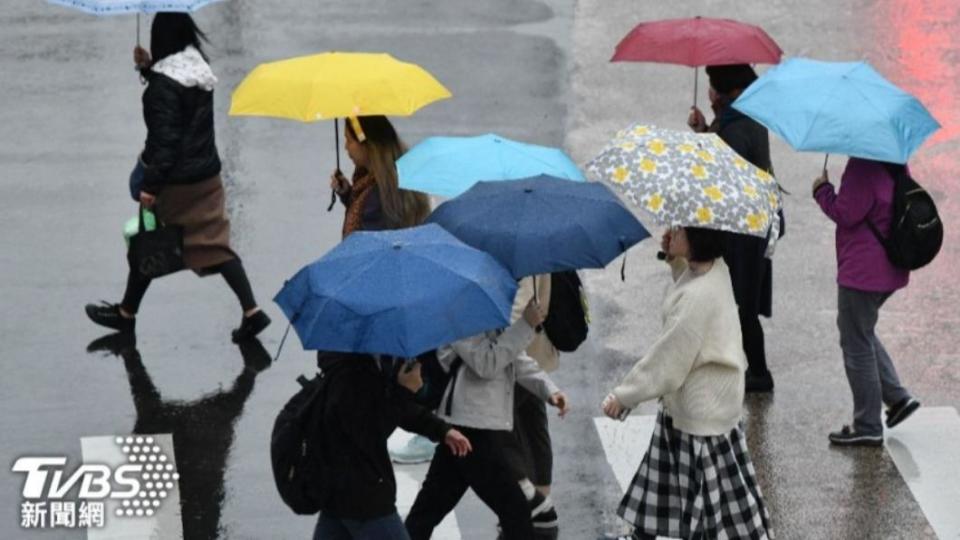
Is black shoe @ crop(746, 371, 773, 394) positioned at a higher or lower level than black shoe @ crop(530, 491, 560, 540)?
lower

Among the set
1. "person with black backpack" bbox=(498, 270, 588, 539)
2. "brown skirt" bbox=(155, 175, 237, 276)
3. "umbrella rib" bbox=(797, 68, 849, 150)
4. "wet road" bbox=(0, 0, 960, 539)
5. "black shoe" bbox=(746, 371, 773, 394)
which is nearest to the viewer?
"person with black backpack" bbox=(498, 270, 588, 539)

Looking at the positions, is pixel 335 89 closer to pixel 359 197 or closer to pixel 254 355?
pixel 359 197

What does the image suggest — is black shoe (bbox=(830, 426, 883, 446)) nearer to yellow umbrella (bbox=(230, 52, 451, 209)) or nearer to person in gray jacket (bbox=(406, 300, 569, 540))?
person in gray jacket (bbox=(406, 300, 569, 540))

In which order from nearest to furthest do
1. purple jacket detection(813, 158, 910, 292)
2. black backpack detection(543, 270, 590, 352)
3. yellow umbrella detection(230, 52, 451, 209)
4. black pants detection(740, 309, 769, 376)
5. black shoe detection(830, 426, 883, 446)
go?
1. black backpack detection(543, 270, 590, 352)
2. yellow umbrella detection(230, 52, 451, 209)
3. purple jacket detection(813, 158, 910, 292)
4. black shoe detection(830, 426, 883, 446)
5. black pants detection(740, 309, 769, 376)

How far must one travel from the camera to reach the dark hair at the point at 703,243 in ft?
28.1

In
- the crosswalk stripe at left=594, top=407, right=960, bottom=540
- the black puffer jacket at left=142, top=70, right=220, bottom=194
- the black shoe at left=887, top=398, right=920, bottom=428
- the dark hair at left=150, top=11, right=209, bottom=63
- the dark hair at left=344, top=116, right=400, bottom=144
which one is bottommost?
the crosswalk stripe at left=594, top=407, right=960, bottom=540

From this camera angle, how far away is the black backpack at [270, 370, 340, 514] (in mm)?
7688

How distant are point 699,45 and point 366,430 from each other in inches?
146

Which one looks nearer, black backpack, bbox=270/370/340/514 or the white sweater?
black backpack, bbox=270/370/340/514

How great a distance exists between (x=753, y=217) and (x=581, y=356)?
323cm

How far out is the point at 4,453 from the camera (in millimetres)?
10320

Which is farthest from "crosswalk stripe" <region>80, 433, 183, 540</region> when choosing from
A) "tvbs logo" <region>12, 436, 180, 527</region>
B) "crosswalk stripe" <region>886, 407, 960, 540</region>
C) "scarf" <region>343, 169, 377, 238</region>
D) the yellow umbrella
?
"crosswalk stripe" <region>886, 407, 960, 540</region>

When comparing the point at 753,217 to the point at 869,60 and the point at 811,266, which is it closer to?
the point at 811,266

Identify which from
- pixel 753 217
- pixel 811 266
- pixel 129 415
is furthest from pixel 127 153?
pixel 753 217
